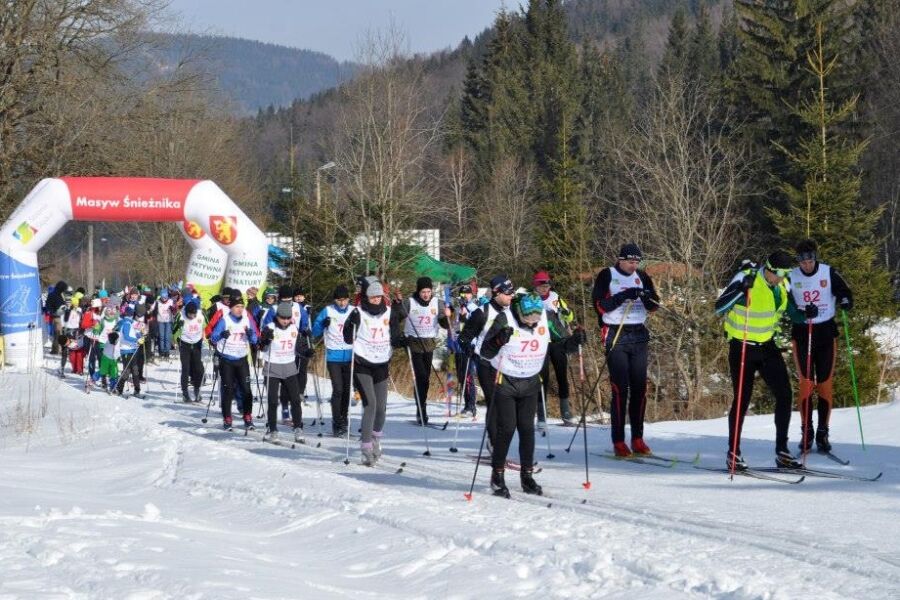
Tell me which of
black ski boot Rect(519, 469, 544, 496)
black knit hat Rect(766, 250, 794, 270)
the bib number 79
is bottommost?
black ski boot Rect(519, 469, 544, 496)

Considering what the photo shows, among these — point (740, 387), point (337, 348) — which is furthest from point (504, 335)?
point (337, 348)

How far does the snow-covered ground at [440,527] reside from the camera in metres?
6.40

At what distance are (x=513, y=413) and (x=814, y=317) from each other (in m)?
3.11

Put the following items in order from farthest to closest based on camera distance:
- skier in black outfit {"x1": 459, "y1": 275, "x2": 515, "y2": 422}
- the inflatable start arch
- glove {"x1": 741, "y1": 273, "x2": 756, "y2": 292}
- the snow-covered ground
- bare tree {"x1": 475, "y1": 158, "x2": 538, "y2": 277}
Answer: bare tree {"x1": 475, "y1": 158, "x2": 538, "y2": 277} → the inflatable start arch → glove {"x1": 741, "y1": 273, "x2": 756, "y2": 292} → skier in black outfit {"x1": 459, "y1": 275, "x2": 515, "y2": 422} → the snow-covered ground

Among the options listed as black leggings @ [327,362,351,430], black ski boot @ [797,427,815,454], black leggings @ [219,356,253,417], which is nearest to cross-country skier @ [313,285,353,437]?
black leggings @ [327,362,351,430]

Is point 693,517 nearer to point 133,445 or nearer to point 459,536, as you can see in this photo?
point 459,536

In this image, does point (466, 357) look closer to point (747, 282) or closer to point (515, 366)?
point (747, 282)

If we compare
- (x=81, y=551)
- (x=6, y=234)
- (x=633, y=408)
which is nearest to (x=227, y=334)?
(x=633, y=408)

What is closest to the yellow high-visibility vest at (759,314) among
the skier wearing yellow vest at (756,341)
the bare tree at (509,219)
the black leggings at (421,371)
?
the skier wearing yellow vest at (756,341)

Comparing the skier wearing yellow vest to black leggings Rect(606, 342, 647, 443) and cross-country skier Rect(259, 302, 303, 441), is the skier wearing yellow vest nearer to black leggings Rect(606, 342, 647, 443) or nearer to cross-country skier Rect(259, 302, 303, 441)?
black leggings Rect(606, 342, 647, 443)

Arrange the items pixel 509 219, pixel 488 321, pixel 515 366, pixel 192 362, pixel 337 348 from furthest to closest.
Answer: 1. pixel 509 219
2. pixel 192 362
3. pixel 337 348
4. pixel 488 321
5. pixel 515 366

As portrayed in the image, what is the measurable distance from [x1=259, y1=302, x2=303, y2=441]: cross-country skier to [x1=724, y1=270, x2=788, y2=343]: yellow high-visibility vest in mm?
6235

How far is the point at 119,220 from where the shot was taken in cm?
2898

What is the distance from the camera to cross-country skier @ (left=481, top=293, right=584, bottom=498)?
30.1 feet
